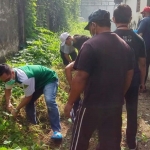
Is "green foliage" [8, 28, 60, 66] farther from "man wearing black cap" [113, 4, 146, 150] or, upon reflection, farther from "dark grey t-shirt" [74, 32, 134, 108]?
"dark grey t-shirt" [74, 32, 134, 108]

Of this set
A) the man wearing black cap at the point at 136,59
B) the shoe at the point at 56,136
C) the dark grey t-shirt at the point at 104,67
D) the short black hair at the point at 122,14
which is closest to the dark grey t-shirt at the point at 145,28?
the man wearing black cap at the point at 136,59

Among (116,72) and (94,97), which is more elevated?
(116,72)

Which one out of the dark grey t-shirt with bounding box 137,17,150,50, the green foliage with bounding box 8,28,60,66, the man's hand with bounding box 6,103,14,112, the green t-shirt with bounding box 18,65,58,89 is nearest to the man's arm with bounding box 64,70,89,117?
the green t-shirt with bounding box 18,65,58,89

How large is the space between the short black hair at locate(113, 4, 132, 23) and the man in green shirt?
4.53 ft

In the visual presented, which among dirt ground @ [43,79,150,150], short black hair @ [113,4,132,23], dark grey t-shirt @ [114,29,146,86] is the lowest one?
dirt ground @ [43,79,150,150]

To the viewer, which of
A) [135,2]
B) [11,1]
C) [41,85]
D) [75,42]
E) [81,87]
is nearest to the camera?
[81,87]

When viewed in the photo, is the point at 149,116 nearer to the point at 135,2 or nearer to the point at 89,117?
the point at 89,117

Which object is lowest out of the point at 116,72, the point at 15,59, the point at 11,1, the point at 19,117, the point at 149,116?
the point at 149,116

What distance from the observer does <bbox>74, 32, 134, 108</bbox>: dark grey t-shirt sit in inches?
99.3

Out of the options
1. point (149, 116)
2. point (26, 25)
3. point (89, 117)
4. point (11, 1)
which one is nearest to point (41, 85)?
point (89, 117)

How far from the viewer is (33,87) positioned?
380 cm

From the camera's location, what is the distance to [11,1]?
7090mm

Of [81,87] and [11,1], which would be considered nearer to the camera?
[81,87]

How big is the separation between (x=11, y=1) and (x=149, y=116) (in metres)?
4.52
